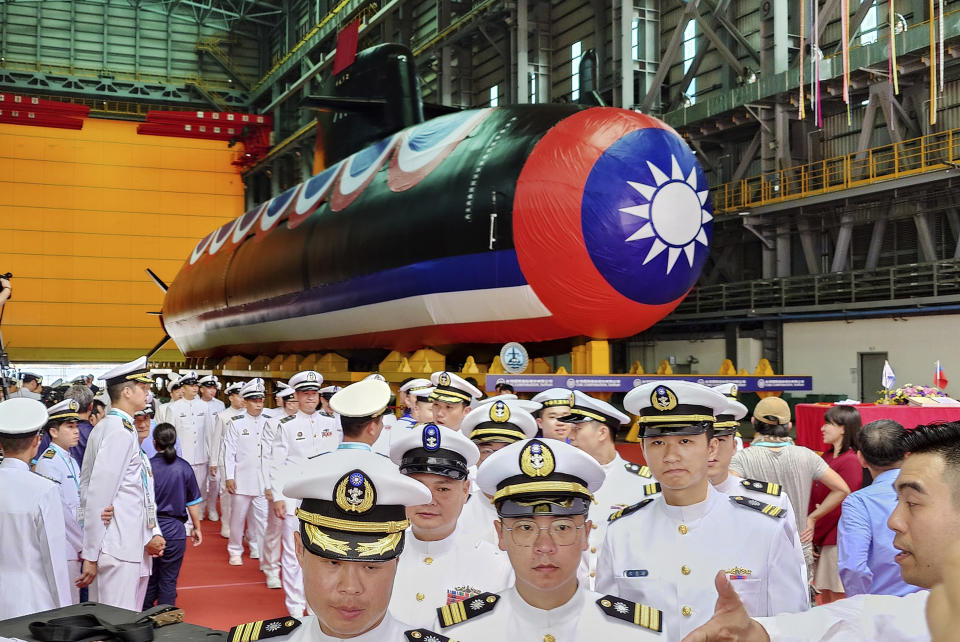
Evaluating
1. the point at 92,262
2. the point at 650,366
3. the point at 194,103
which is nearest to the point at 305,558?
the point at 650,366

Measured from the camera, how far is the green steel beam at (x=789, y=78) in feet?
53.5

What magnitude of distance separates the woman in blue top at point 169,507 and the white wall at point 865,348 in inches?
578

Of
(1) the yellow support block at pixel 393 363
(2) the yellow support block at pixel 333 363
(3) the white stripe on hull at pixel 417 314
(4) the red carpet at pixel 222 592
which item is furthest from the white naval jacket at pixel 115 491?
(2) the yellow support block at pixel 333 363

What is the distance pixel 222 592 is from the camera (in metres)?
7.39

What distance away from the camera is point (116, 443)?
5.15m

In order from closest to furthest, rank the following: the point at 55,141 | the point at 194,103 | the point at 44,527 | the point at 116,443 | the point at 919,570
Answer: the point at 919,570
the point at 44,527
the point at 116,443
the point at 55,141
the point at 194,103

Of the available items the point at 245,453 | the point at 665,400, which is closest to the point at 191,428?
the point at 245,453

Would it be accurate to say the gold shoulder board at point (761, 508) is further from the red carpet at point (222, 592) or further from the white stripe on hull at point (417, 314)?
the white stripe on hull at point (417, 314)

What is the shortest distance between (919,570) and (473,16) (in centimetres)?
2530

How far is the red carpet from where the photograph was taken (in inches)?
259

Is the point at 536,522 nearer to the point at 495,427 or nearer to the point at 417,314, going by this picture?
the point at 495,427

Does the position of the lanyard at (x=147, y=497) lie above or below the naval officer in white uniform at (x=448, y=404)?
below

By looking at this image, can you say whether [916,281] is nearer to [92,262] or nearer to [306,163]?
[306,163]

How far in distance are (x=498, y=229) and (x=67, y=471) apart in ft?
20.7
